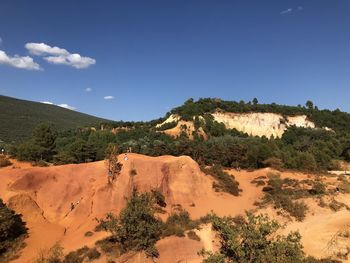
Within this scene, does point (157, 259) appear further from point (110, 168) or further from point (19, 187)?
point (19, 187)

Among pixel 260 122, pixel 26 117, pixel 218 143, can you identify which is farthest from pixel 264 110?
pixel 26 117

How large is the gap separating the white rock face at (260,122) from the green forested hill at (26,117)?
1903 inches

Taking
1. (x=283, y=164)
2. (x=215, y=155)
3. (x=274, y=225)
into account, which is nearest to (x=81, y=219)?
(x=274, y=225)

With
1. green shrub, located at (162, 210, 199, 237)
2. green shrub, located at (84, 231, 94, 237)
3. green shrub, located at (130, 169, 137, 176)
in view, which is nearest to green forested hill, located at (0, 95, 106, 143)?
green shrub, located at (130, 169, 137, 176)

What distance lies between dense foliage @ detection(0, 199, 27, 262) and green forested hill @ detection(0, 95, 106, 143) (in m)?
65.1

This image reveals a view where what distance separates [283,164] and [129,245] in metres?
30.2

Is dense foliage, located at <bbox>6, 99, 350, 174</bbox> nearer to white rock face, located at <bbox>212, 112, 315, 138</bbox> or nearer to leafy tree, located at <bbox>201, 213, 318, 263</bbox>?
white rock face, located at <bbox>212, 112, 315, 138</bbox>

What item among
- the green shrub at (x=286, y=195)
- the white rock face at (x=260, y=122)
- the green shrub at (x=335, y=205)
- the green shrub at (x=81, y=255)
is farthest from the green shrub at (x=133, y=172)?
the white rock face at (x=260, y=122)

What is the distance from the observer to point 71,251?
820 inches

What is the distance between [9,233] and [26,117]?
97586 millimetres

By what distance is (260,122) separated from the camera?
89.5m

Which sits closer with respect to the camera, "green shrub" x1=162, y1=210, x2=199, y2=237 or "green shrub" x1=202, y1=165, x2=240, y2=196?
"green shrub" x1=162, y1=210, x2=199, y2=237

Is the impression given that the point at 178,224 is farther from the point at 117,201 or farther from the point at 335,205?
the point at 335,205

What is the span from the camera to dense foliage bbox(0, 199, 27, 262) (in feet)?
67.8
